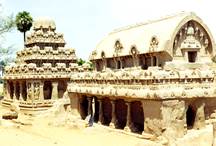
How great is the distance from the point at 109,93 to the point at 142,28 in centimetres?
845

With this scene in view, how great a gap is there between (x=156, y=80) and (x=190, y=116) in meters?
4.78

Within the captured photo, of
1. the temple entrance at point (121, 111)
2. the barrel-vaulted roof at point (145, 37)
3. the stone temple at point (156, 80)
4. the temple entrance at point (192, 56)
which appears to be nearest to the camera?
the stone temple at point (156, 80)

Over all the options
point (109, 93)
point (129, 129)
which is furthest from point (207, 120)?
point (109, 93)

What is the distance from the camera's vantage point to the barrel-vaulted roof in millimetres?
30453

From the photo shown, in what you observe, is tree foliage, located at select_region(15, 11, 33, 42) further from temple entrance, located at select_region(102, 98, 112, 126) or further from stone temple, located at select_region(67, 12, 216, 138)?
temple entrance, located at select_region(102, 98, 112, 126)

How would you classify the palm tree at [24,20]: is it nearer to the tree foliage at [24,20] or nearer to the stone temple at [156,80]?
the tree foliage at [24,20]

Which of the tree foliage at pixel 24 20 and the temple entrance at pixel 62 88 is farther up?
the tree foliage at pixel 24 20

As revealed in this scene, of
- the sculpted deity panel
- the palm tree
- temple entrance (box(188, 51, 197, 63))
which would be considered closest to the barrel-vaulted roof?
the sculpted deity panel

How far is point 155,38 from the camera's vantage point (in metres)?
31.1

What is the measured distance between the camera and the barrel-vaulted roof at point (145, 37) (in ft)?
99.9

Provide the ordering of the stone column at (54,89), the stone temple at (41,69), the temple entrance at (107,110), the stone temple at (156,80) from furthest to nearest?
the stone column at (54,89)
the stone temple at (41,69)
the temple entrance at (107,110)
the stone temple at (156,80)

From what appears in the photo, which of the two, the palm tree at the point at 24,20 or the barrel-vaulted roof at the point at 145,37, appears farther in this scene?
the palm tree at the point at 24,20

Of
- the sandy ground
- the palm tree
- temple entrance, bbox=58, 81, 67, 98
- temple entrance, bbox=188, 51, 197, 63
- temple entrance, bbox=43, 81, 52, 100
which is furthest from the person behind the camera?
the palm tree

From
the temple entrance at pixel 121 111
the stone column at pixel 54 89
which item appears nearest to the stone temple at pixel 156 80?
the temple entrance at pixel 121 111
